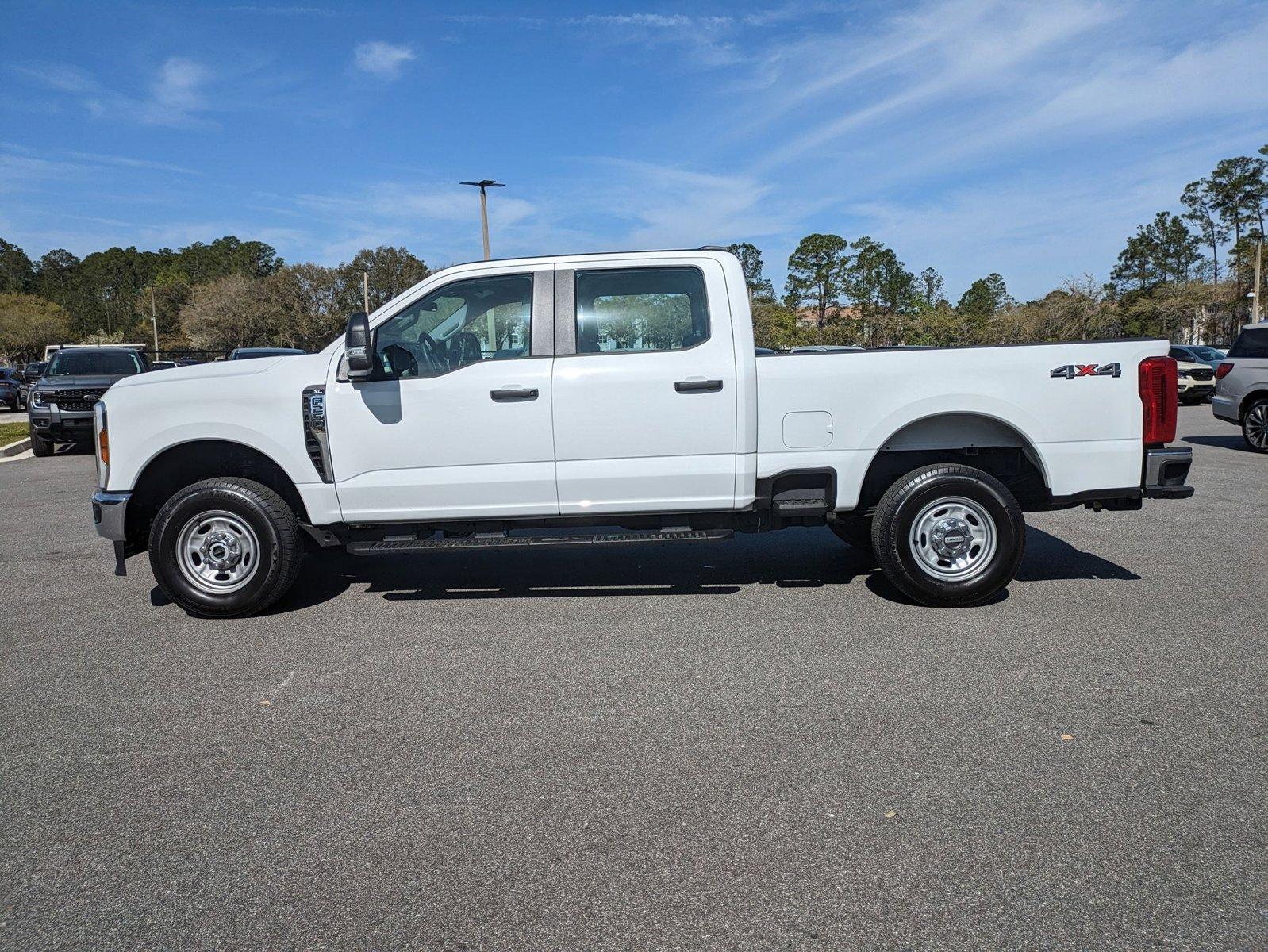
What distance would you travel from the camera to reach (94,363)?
17453mm

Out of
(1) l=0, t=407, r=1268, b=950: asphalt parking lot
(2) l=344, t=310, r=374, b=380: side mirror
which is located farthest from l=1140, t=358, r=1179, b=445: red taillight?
(2) l=344, t=310, r=374, b=380: side mirror

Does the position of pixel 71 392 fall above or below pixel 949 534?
above

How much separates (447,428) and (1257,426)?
13.3 m

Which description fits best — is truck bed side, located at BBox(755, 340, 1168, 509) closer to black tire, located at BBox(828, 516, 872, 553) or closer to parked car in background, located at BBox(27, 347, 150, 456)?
black tire, located at BBox(828, 516, 872, 553)

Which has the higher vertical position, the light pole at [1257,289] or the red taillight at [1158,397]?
the light pole at [1257,289]

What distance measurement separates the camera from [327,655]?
16.6ft

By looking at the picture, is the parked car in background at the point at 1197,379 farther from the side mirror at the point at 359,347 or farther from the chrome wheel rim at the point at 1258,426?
the side mirror at the point at 359,347

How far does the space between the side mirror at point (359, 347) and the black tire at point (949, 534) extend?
3.21m

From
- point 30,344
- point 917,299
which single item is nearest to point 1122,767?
point 917,299

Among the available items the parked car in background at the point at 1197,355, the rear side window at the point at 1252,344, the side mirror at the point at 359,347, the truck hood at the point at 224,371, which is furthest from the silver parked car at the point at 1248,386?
the truck hood at the point at 224,371

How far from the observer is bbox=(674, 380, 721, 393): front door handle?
18.2 ft

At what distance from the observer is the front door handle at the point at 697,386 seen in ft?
18.2

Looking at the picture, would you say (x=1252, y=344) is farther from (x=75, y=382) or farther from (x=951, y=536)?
(x=75, y=382)

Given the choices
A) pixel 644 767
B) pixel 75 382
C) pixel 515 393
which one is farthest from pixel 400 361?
pixel 75 382
